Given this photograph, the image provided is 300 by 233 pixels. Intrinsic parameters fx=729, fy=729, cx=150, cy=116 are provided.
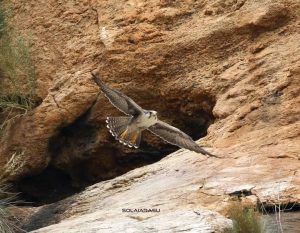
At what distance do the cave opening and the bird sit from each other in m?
1.18

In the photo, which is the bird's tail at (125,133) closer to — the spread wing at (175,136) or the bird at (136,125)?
the bird at (136,125)

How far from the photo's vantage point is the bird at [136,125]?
26.9 feet

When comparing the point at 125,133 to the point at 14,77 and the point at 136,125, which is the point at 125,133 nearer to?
the point at 136,125

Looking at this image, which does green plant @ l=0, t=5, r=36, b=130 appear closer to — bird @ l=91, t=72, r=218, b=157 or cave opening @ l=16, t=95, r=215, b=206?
cave opening @ l=16, t=95, r=215, b=206

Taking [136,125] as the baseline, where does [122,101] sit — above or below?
above

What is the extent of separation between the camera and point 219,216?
6.46 meters

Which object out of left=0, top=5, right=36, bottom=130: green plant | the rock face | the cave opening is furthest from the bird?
left=0, top=5, right=36, bottom=130: green plant

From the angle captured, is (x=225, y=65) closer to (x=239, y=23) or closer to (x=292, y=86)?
(x=239, y=23)

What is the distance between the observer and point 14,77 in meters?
11.1

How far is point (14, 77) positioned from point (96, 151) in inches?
70.2

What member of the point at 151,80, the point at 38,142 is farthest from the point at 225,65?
the point at 38,142

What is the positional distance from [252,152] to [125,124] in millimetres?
1831

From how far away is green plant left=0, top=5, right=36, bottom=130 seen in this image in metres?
10.8

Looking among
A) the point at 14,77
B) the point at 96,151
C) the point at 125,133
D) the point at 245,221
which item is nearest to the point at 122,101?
the point at 125,133
